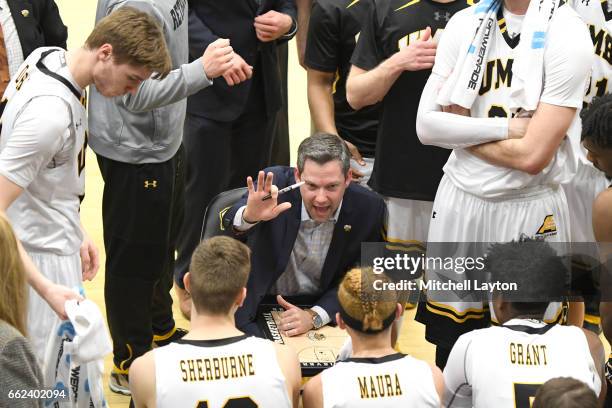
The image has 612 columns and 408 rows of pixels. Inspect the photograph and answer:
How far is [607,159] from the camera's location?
4.12 metres

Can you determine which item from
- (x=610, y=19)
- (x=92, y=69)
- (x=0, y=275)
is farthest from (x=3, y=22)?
(x=610, y=19)

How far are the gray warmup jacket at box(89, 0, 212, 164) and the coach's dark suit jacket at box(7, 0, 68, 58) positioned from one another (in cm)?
44

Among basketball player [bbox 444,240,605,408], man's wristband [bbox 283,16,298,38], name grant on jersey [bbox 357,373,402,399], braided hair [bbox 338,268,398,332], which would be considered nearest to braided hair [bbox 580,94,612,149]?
basketball player [bbox 444,240,605,408]

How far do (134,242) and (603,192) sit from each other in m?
2.27

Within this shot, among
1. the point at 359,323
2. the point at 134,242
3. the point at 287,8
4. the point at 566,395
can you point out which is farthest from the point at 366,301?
the point at 287,8

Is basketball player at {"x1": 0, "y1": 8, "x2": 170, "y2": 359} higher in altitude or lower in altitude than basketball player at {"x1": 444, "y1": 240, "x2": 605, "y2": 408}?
higher

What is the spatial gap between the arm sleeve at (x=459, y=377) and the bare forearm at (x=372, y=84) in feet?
5.52

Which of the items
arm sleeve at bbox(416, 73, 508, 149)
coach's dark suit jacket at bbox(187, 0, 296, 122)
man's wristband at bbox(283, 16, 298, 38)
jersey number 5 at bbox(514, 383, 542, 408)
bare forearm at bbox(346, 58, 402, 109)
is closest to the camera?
jersey number 5 at bbox(514, 383, 542, 408)

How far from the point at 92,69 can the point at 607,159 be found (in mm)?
2052

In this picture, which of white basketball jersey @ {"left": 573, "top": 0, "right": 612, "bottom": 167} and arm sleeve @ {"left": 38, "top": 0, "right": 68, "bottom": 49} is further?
arm sleeve @ {"left": 38, "top": 0, "right": 68, "bottom": 49}

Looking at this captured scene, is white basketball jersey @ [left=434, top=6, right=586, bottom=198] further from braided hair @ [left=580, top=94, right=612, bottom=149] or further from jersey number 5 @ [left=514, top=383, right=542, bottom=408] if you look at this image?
jersey number 5 @ [left=514, top=383, right=542, bottom=408]

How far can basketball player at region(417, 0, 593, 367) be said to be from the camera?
13.5 feet

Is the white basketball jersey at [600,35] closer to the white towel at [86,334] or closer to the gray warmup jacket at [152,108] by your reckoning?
the gray warmup jacket at [152,108]

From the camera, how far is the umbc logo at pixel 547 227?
429cm
